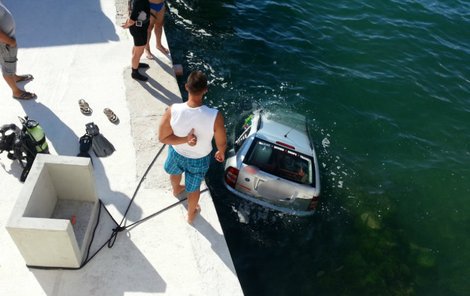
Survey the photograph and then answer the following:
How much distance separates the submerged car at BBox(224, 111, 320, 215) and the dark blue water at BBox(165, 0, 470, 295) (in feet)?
1.90

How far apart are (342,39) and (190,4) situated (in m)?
5.30

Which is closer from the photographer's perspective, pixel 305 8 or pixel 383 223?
pixel 383 223

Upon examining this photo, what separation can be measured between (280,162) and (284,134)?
0.81 meters

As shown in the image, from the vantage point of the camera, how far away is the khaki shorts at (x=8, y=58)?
20.2ft

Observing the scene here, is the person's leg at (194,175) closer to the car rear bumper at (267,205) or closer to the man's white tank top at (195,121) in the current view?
the man's white tank top at (195,121)

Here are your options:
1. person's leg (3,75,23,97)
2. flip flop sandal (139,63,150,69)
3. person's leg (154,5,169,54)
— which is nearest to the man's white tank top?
person's leg (3,75,23,97)

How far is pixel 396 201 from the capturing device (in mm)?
8453

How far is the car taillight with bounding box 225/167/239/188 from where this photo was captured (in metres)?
6.93

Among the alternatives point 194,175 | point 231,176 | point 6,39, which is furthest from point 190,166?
point 6,39

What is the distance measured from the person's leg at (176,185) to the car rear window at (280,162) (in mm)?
1556

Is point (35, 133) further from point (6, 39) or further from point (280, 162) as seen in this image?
point (280, 162)

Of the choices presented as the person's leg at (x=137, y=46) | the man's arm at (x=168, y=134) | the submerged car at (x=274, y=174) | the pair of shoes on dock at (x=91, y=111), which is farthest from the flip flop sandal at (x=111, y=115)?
the man's arm at (x=168, y=134)

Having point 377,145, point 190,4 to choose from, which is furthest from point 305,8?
point 377,145

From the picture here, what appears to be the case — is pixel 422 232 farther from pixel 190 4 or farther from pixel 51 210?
pixel 190 4
